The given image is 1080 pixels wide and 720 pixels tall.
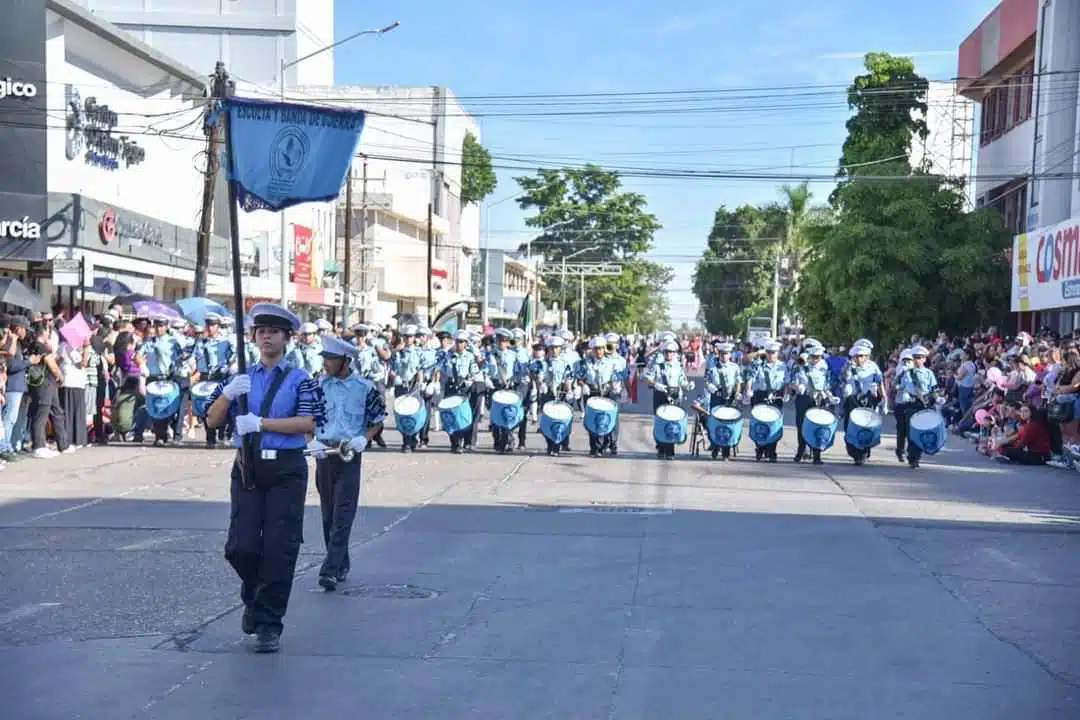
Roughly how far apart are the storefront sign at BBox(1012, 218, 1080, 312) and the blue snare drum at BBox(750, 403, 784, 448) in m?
8.32

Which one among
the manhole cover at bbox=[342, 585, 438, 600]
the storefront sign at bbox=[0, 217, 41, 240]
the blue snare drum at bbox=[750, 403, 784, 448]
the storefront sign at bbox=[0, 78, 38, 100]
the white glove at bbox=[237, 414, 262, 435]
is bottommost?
the manhole cover at bbox=[342, 585, 438, 600]

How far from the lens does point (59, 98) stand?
3022 centimetres

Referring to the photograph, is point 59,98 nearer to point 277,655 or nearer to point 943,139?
point 277,655

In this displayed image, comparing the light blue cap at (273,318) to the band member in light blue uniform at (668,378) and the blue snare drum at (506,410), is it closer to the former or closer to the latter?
the blue snare drum at (506,410)

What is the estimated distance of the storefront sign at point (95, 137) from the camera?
3073 centimetres

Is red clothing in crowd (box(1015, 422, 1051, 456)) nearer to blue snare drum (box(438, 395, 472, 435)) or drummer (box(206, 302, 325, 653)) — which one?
blue snare drum (box(438, 395, 472, 435))

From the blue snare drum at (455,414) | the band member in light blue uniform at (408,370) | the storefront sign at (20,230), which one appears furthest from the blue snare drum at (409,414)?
the storefront sign at (20,230)

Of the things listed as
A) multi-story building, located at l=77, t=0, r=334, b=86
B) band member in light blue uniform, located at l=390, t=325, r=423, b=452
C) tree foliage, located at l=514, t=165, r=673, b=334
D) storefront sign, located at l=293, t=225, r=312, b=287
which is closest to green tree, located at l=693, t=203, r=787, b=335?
tree foliage, located at l=514, t=165, r=673, b=334

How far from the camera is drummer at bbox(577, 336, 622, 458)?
2123 cm

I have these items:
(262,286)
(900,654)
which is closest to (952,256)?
(262,286)

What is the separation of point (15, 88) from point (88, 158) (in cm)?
291

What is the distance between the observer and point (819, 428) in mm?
20078

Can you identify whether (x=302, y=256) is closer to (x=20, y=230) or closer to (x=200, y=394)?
(x=20, y=230)

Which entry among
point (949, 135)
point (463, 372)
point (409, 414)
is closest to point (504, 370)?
point (463, 372)
